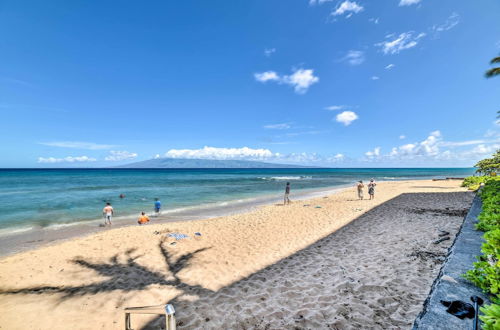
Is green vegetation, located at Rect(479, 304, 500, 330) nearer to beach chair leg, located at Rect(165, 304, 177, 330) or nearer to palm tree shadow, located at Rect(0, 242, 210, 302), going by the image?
beach chair leg, located at Rect(165, 304, 177, 330)

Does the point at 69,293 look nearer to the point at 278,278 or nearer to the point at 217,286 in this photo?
the point at 217,286

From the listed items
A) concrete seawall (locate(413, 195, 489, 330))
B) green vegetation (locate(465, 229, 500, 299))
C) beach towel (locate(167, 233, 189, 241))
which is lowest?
beach towel (locate(167, 233, 189, 241))

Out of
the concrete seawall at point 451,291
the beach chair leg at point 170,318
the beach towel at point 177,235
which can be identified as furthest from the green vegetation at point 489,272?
the beach towel at point 177,235

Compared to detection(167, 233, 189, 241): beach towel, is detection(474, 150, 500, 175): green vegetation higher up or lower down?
higher up

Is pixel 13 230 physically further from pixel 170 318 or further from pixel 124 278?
pixel 170 318

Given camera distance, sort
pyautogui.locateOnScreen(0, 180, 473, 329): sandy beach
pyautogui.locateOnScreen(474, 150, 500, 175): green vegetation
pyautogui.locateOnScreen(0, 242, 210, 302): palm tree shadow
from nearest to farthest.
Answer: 1. pyautogui.locateOnScreen(0, 180, 473, 329): sandy beach
2. pyautogui.locateOnScreen(0, 242, 210, 302): palm tree shadow
3. pyautogui.locateOnScreen(474, 150, 500, 175): green vegetation

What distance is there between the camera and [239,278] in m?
6.12

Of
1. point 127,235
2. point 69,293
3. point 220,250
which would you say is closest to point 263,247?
point 220,250

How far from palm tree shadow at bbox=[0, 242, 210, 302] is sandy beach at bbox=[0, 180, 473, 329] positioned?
0.03 m

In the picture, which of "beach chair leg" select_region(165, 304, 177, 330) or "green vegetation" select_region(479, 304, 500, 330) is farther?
"beach chair leg" select_region(165, 304, 177, 330)

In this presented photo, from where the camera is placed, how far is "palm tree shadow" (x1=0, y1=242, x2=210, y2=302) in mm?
5891

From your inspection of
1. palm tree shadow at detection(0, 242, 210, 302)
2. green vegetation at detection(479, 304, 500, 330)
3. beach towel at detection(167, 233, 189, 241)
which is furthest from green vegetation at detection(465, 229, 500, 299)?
beach towel at detection(167, 233, 189, 241)

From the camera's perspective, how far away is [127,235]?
10430 mm

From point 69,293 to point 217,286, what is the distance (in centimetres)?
392
